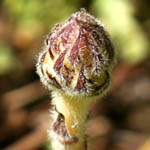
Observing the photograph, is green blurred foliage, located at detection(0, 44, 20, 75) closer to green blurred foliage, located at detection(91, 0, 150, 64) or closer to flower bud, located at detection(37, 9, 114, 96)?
green blurred foliage, located at detection(91, 0, 150, 64)

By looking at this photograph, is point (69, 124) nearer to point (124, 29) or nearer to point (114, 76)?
point (114, 76)

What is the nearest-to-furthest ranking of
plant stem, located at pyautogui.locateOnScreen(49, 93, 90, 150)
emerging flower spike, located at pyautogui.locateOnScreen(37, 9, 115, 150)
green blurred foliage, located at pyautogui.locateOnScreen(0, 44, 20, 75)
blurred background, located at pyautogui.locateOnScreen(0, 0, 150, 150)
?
emerging flower spike, located at pyautogui.locateOnScreen(37, 9, 115, 150), plant stem, located at pyautogui.locateOnScreen(49, 93, 90, 150), blurred background, located at pyautogui.locateOnScreen(0, 0, 150, 150), green blurred foliage, located at pyautogui.locateOnScreen(0, 44, 20, 75)

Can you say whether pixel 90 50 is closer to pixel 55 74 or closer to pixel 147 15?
pixel 55 74

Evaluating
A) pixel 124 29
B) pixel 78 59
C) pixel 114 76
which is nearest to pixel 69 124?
pixel 78 59

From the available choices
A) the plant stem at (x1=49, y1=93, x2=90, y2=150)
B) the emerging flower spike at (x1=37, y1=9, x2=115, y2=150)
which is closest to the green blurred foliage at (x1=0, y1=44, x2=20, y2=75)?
the plant stem at (x1=49, y1=93, x2=90, y2=150)

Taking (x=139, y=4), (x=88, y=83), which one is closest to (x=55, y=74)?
(x=88, y=83)

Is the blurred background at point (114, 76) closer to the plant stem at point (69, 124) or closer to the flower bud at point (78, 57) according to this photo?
the plant stem at point (69, 124)

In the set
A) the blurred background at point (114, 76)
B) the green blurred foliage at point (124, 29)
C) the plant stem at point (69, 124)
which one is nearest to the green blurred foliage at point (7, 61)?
the blurred background at point (114, 76)
